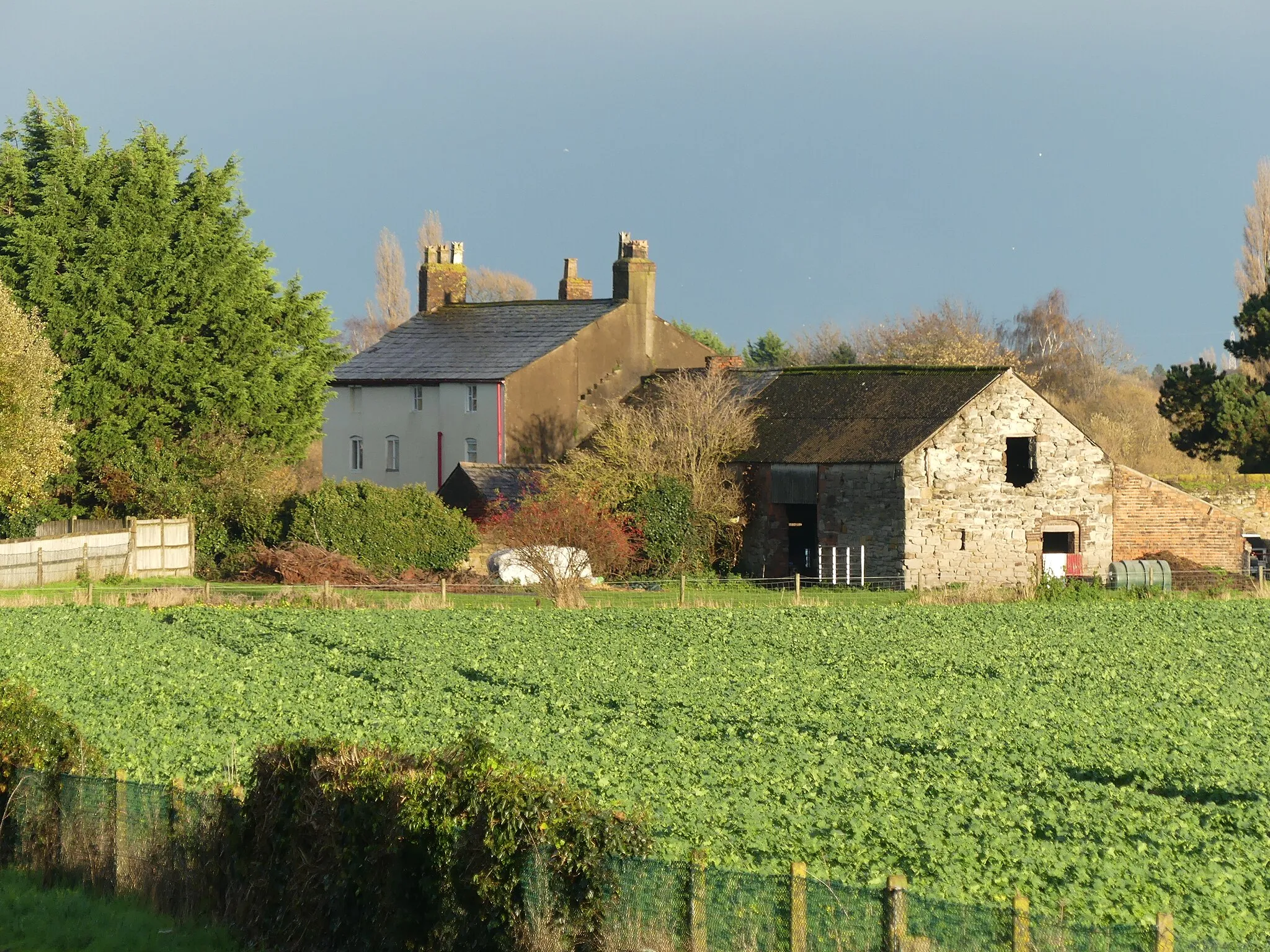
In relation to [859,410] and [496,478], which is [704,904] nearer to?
[859,410]

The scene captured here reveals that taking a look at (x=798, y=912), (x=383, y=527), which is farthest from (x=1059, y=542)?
(x=798, y=912)

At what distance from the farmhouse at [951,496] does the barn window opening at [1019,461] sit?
0.05m

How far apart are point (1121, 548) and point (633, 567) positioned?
48.9 ft

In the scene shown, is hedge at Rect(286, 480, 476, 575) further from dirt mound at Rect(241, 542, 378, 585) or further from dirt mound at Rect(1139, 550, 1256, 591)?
dirt mound at Rect(1139, 550, 1256, 591)

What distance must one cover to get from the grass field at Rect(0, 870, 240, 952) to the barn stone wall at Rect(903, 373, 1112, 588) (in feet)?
115

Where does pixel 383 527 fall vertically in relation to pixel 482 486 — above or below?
below

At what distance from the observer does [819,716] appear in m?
21.2

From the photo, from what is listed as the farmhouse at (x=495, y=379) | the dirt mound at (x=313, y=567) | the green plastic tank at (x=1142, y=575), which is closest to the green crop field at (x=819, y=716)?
the green plastic tank at (x=1142, y=575)

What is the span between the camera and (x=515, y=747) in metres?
18.2

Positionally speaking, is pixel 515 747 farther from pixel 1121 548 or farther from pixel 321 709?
pixel 1121 548

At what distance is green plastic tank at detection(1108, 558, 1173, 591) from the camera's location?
43.6 metres

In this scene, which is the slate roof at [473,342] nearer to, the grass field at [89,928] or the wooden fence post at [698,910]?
the grass field at [89,928]

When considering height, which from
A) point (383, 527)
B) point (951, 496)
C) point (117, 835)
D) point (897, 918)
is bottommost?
point (117, 835)

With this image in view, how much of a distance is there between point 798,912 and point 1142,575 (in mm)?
36750
